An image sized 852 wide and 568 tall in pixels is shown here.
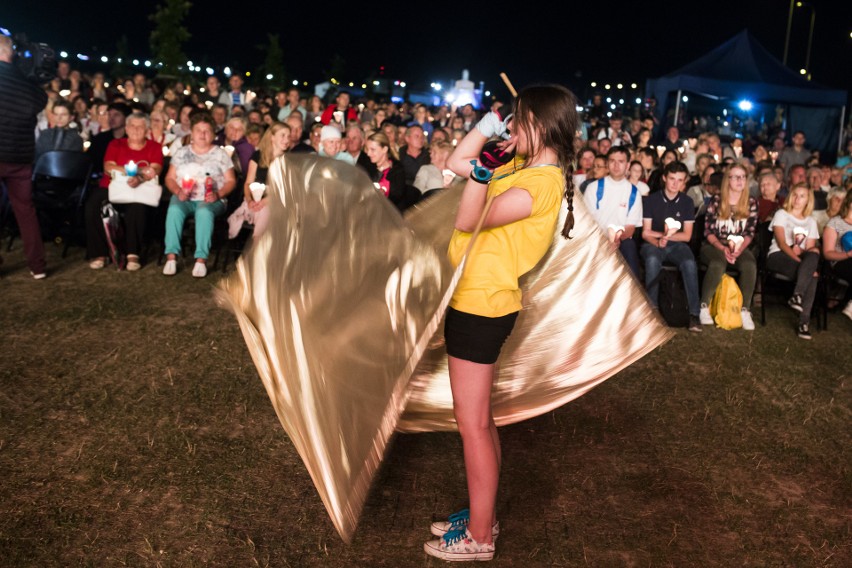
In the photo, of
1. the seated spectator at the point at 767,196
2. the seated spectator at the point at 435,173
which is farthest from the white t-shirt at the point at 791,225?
the seated spectator at the point at 435,173

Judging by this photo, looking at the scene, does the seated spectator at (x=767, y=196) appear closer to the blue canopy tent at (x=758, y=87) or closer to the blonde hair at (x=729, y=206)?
the blonde hair at (x=729, y=206)

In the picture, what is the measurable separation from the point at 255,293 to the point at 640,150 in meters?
8.25

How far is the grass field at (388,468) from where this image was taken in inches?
125

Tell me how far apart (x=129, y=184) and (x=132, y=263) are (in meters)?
0.83

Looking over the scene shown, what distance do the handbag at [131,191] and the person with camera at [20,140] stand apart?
3.12 ft

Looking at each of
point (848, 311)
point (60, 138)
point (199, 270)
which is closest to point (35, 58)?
point (60, 138)

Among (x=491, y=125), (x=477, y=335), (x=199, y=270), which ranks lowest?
(x=199, y=270)

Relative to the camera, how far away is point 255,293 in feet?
9.12

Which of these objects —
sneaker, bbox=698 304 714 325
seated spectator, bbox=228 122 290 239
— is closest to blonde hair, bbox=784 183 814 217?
sneaker, bbox=698 304 714 325

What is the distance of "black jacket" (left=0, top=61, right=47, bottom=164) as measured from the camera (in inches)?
254

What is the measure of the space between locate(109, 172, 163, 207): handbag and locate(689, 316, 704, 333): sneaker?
5.49 m

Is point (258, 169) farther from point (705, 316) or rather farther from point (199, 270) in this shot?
point (705, 316)

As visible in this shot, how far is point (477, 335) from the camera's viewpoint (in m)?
2.78

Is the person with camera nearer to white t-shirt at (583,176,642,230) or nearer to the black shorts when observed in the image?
white t-shirt at (583,176,642,230)
